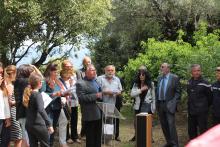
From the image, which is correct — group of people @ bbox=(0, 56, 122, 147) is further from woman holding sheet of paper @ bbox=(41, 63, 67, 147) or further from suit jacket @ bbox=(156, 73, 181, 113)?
suit jacket @ bbox=(156, 73, 181, 113)

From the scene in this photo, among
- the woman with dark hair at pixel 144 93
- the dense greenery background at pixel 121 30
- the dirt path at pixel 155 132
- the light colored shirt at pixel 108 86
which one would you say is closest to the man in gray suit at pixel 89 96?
the light colored shirt at pixel 108 86

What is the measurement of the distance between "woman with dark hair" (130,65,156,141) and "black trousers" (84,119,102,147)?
1300mm

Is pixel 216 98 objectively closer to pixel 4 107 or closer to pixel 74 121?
pixel 74 121

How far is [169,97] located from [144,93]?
69 cm

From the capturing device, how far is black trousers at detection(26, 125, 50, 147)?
6829 mm

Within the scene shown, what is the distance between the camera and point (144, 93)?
9.63 m

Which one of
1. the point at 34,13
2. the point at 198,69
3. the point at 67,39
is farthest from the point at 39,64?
the point at 198,69

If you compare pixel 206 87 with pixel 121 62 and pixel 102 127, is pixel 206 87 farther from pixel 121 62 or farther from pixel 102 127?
pixel 121 62

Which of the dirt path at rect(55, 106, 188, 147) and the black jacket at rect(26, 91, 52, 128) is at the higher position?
the black jacket at rect(26, 91, 52, 128)

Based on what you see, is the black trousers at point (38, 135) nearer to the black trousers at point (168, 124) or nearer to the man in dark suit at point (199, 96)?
the black trousers at point (168, 124)

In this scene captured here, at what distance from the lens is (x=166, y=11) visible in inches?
805

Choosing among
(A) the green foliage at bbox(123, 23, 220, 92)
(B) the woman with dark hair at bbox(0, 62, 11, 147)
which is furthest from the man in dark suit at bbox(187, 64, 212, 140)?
(B) the woman with dark hair at bbox(0, 62, 11, 147)

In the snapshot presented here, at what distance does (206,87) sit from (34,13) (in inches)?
248

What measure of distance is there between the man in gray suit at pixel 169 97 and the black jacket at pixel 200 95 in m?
0.40
